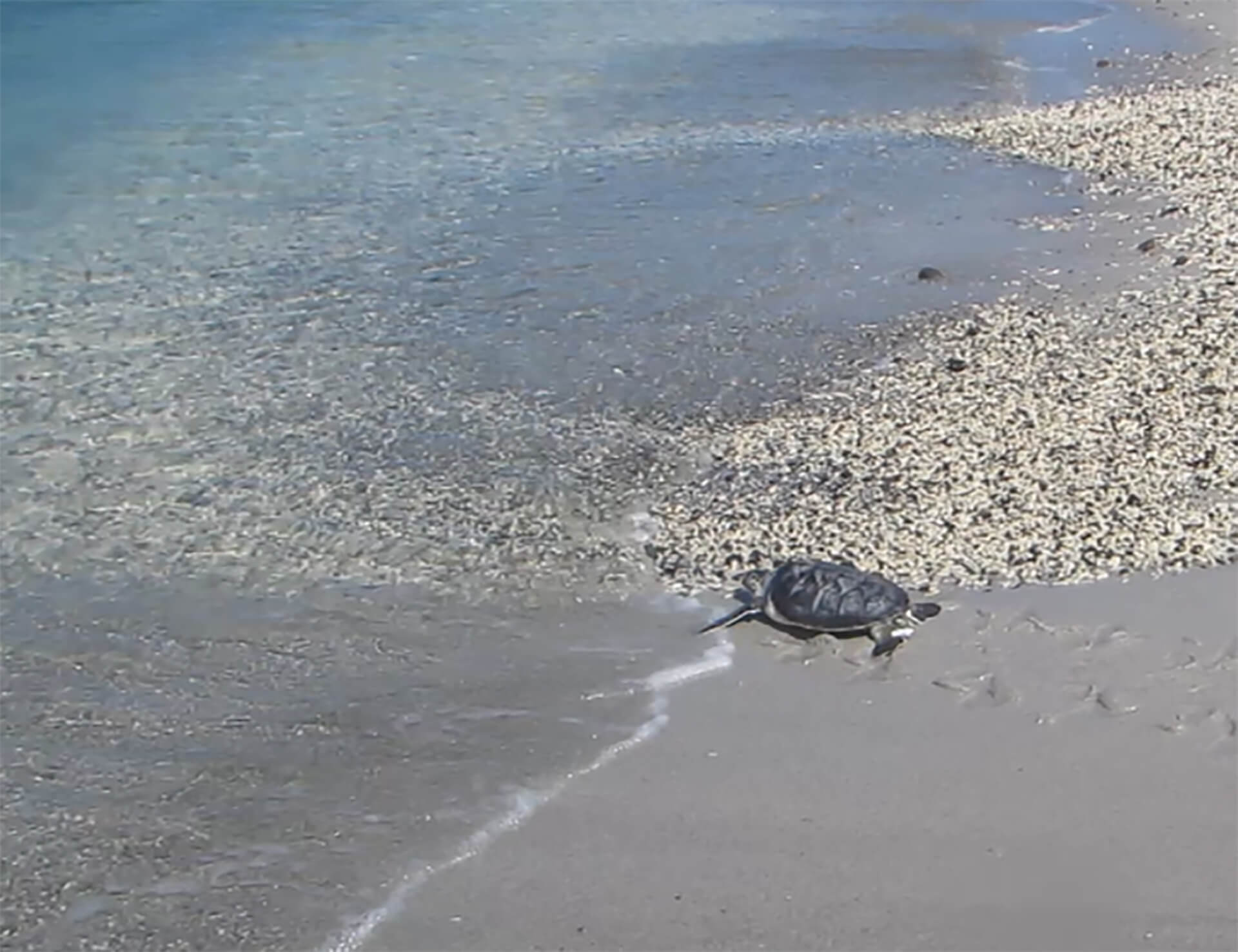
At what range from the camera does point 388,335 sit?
27.1 feet

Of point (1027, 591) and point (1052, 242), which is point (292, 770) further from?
point (1052, 242)

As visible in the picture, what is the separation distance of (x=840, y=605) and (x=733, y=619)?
39 centimetres

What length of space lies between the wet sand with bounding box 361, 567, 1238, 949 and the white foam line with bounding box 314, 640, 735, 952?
34 millimetres

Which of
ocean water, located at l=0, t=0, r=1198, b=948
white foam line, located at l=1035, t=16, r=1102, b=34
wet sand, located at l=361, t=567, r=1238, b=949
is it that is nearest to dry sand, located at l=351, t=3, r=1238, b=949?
wet sand, located at l=361, t=567, r=1238, b=949

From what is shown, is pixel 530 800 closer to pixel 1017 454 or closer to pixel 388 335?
pixel 1017 454

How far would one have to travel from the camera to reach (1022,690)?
16.2ft

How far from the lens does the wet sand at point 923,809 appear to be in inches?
160

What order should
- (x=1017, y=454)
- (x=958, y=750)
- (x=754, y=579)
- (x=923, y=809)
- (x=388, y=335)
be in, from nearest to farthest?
(x=923, y=809) → (x=958, y=750) → (x=754, y=579) → (x=1017, y=454) → (x=388, y=335)

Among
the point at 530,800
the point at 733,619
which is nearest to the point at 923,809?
the point at 530,800

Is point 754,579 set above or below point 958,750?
above

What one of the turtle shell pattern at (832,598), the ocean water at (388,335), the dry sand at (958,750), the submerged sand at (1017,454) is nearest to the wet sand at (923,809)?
the dry sand at (958,750)

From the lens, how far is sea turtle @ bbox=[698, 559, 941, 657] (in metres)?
5.14

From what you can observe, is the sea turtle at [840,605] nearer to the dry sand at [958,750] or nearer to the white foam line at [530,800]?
the dry sand at [958,750]

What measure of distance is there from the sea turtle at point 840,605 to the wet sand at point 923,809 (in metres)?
0.06
